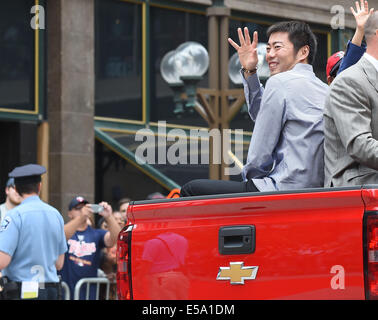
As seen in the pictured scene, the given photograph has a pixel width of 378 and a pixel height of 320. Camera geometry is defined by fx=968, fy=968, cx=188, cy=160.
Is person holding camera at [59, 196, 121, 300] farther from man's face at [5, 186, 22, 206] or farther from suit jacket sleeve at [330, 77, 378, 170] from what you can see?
suit jacket sleeve at [330, 77, 378, 170]

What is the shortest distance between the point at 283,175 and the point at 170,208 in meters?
0.67

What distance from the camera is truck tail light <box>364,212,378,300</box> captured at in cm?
386

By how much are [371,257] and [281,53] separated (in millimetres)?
1875

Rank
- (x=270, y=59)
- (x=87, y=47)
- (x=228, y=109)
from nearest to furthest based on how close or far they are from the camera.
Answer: (x=270, y=59)
(x=228, y=109)
(x=87, y=47)

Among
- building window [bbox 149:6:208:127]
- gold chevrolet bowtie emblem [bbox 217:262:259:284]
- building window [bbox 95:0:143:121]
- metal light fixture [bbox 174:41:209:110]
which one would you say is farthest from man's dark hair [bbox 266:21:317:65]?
building window [bbox 149:6:208:127]

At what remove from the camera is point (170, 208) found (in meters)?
4.64

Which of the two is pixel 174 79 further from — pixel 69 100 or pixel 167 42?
pixel 167 42

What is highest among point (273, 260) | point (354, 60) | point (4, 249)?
point (354, 60)

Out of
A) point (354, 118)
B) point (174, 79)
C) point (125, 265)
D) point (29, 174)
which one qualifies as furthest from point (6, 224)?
point (174, 79)

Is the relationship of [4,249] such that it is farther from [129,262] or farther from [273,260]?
[273,260]

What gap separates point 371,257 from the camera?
3.88 m

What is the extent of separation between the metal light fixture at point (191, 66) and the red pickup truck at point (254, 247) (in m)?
7.31

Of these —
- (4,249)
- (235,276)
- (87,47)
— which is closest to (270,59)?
(235,276)
